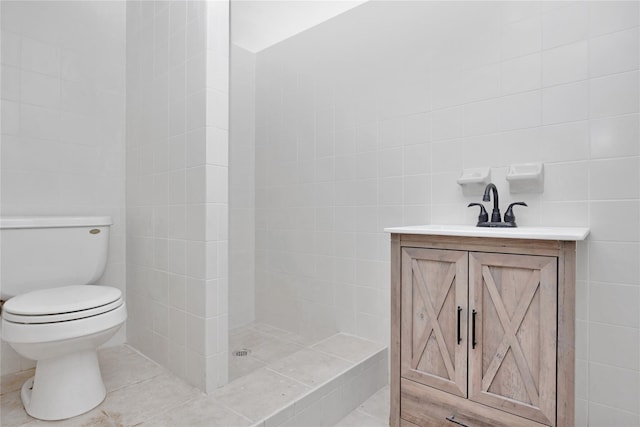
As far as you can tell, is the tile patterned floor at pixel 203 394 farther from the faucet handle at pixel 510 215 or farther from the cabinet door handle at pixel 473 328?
the faucet handle at pixel 510 215

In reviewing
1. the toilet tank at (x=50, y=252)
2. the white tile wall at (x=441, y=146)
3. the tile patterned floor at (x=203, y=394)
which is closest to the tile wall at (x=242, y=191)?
the white tile wall at (x=441, y=146)

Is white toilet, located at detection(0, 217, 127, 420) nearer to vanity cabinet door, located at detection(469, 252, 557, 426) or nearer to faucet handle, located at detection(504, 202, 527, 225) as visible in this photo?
vanity cabinet door, located at detection(469, 252, 557, 426)

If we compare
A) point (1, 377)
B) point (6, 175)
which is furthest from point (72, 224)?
point (1, 377)

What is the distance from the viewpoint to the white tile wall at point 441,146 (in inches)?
53.2

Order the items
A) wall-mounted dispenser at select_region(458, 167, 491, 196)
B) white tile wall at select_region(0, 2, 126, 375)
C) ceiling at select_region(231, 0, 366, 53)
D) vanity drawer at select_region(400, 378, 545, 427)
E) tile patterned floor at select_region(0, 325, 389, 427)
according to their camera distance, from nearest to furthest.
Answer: vanity drawer at select_region(400, 378, 545, 427)
tile patterned floor at select_region(0, 325, 389, 427)
wall-mounted dispenser at select_region(458, 167, 491, 196)
white tile wall at select_region(0, 2, 126, 375)
ceiling at select_region(231, 0, 366, 53)

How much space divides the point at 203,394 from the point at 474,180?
1.50m

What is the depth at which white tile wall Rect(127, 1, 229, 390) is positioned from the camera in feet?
5.10

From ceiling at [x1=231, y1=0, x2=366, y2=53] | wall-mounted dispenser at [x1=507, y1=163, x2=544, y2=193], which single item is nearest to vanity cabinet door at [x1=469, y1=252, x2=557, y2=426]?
wall-mounted dispenser at [x1=507, y1=163, x2=544, y2=193]

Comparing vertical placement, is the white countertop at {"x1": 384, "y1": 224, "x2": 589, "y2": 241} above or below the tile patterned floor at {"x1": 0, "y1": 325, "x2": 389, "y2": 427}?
above

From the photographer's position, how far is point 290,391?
1.50m

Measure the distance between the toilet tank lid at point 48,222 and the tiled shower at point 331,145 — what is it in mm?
168

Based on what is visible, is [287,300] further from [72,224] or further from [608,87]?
[608,87]

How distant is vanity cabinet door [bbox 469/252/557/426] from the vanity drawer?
0.10 feet

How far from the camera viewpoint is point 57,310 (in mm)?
1291
